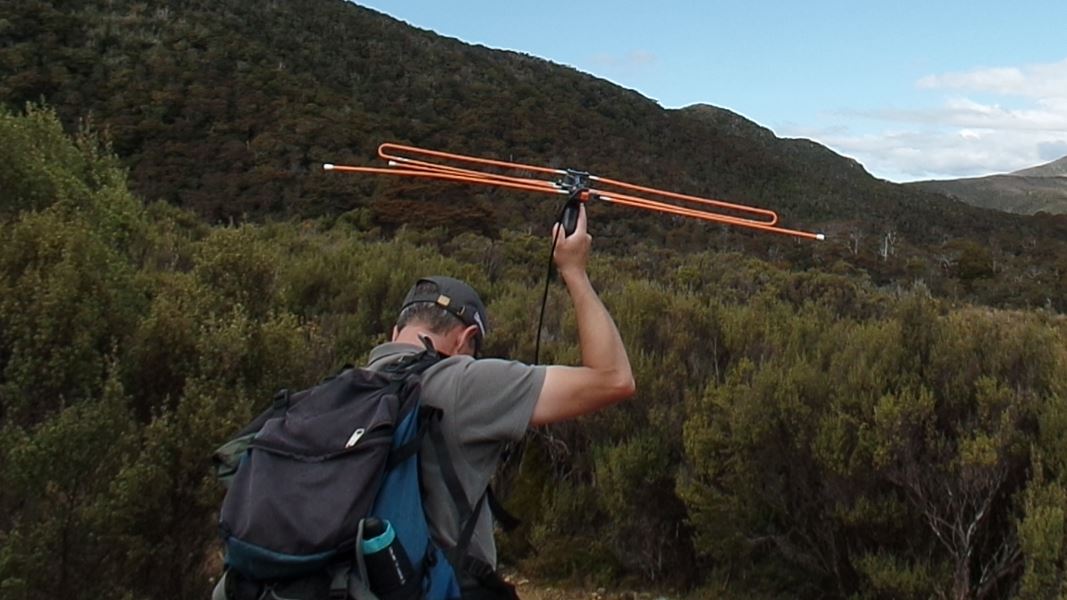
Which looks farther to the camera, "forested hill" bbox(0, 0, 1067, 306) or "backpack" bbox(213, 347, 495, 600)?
"forested hill" bbox(0, 0, 1067, 306)

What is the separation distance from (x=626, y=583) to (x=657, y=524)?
1.36ft

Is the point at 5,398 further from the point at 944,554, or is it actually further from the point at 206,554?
the point at 944,554

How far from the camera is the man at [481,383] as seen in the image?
85.6 inches

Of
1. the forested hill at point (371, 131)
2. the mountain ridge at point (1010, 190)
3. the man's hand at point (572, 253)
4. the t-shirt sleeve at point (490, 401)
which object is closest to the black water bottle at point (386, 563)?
the t-shirt sleeve at point (490, 401)

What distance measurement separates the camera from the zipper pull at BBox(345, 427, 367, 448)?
1963 mm

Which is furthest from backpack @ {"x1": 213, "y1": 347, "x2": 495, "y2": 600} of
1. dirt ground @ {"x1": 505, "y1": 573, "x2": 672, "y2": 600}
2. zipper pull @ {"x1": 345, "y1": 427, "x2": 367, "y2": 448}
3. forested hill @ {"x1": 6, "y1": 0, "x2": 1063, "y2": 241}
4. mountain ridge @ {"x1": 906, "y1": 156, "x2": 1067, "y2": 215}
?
mountain ridge @ {"x1": 906, "y1": 156, "x2": 1067, "y2": 215}

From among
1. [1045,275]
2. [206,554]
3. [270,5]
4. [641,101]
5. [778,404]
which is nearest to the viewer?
[206,554]

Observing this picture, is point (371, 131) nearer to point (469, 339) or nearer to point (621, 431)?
point (621, 431)

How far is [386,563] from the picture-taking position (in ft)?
6.27

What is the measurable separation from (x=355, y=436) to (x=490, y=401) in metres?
0.35

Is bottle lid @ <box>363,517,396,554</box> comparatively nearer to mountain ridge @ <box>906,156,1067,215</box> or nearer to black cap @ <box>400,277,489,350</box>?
black cap @ <box>400,277,489,350</box>

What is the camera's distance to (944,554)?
4676 mm

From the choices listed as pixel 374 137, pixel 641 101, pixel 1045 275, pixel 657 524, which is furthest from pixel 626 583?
pixel 641 101

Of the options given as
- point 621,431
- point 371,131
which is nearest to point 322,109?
point 371,131
